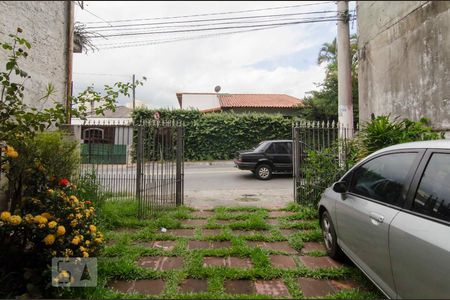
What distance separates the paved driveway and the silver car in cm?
372

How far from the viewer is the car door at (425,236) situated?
1.73m

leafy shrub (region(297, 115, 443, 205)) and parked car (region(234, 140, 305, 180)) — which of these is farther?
parked car (region(234, 140, 305, 180))

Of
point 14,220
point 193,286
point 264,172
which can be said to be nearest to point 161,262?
point 193,286

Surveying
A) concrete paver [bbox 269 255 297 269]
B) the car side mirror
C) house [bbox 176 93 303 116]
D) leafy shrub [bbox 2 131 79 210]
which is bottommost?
concrete paver [bbox 269 255 297 269]

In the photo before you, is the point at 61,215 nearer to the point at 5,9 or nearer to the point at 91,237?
the point at 91,237

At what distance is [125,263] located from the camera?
3.32m

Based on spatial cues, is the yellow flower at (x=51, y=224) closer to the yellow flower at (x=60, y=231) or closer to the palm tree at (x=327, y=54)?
the yellow flower at (x=60, y=231)

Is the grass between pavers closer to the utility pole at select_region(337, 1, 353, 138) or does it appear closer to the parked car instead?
the utility pole at select_region(337, 1, 353, 138)

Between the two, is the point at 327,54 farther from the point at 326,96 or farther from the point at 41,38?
the point at 41,38

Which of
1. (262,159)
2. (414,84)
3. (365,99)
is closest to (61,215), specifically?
(414,84)

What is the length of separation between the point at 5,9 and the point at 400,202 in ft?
18.3

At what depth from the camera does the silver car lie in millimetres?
1795

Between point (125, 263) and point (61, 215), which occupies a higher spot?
point (61, 215)

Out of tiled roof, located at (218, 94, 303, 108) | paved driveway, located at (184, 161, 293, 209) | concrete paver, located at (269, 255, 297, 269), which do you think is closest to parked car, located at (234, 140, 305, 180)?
paved driveway, located at (184, 161, 293, 209)
